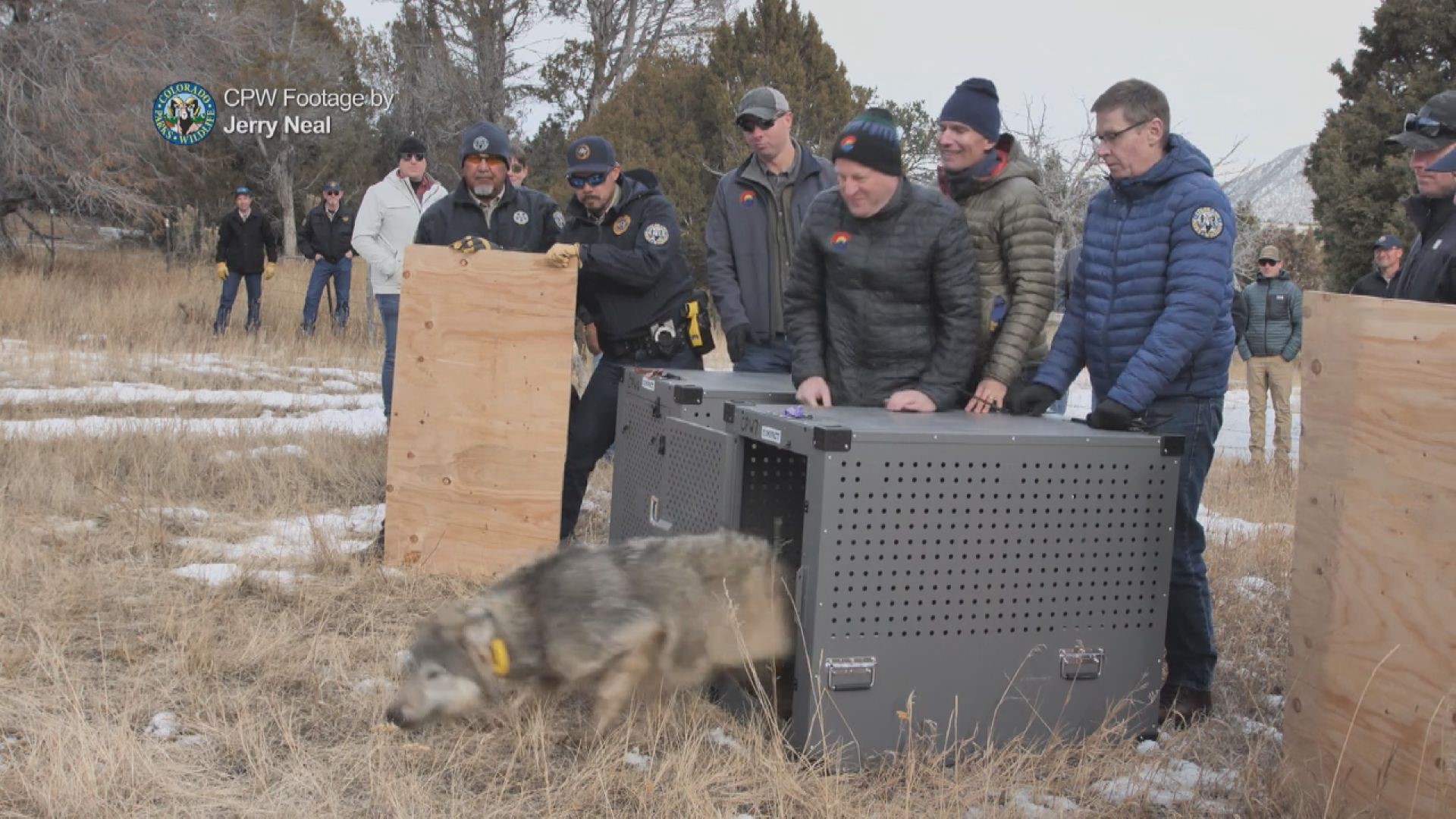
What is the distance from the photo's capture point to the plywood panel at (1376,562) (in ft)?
9.59

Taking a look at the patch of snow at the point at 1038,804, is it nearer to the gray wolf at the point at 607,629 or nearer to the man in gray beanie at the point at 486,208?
the gray wolf at the point at 607,629

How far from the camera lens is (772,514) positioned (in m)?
4.36

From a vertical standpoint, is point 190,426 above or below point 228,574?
above

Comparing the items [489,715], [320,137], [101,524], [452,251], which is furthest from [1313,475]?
[320,137]

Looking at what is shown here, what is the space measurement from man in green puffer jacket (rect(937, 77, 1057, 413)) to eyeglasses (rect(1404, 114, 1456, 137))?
1.50 m

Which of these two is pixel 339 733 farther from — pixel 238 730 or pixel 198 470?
pixel 198 470

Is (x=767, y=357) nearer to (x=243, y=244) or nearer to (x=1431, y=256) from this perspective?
(x=1431, y=256)

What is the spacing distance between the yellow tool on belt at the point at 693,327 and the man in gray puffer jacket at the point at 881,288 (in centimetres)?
147

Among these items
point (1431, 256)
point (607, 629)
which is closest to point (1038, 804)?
point (607, 629)

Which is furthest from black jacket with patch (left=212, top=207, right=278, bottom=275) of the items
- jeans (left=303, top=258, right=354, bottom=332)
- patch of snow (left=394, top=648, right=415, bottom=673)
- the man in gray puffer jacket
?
the man in gray puffer jacket

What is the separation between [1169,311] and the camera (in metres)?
3.98

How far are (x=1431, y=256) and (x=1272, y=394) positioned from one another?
783cm

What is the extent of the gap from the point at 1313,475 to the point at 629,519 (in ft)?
8.84

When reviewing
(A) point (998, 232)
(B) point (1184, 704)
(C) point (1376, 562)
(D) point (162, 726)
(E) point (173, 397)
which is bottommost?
(D) point (162, 726)
